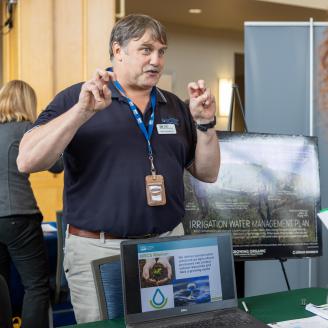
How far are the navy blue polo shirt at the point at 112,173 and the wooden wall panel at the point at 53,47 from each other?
2.84 metres

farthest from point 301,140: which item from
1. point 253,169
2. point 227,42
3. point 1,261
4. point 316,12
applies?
point 227,42

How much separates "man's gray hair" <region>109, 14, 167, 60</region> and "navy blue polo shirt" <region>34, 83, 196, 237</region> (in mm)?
184

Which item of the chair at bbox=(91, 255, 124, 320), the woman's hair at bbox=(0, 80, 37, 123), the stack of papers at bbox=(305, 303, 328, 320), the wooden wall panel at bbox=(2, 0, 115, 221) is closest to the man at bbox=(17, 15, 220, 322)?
the chair at bbox=(91, 255, 124, 320)

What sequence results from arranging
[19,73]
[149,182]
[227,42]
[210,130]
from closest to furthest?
[149,182] < [210,130] < [19,73] < [227,42]

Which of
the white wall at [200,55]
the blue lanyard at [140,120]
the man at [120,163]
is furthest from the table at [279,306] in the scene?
the white wall at [200,55]

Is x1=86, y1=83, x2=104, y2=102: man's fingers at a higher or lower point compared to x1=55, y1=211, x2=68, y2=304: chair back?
higher

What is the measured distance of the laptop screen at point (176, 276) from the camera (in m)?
1.33

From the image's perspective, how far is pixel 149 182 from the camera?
1.69m

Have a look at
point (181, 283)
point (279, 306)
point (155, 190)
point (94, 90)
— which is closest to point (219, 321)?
point (181, 283)

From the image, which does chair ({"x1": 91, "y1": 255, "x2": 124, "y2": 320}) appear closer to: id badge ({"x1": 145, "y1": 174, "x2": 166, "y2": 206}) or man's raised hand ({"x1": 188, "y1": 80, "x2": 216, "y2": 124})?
id badge ({"x1": 145, "y1": 174, "x2": 166, "y2": 206})

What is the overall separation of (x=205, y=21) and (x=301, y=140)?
4741 millimetres

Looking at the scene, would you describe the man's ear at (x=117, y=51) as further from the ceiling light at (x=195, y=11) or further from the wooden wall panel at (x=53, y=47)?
the ceiling light at (x=195, y=11)

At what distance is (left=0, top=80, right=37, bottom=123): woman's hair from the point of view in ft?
8.87

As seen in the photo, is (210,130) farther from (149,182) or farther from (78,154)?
(78,154)
